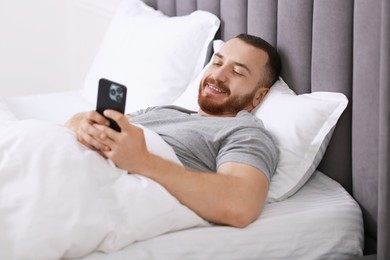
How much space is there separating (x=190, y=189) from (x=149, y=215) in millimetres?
108

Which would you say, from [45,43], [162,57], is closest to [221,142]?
[162,57]

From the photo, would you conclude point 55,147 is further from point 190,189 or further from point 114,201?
point 190,189

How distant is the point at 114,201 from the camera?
4.24 ft

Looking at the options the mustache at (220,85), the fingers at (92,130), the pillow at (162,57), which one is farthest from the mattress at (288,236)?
the pillow at (162,57)

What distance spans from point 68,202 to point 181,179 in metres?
0.24

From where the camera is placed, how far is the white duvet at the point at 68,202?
122cm

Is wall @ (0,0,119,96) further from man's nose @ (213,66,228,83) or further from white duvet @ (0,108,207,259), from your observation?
white duvet @ (0,108,207,259)

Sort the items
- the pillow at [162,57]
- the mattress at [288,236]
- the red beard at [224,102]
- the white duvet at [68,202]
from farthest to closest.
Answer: the pillow at [162,57]
the red beard at [224,102]
the mattress at [288,236]
the white duvet at [68,202]

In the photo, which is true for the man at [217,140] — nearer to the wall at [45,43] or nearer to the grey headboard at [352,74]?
the grey headboard at [352,74]

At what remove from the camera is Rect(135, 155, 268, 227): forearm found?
135 cm

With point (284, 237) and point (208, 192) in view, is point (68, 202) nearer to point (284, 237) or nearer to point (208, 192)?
point (208, 192)

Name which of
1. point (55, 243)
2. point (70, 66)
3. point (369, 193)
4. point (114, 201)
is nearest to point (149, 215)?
point (114, 201)

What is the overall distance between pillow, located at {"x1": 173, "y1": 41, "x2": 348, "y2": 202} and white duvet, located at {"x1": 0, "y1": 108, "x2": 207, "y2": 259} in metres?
0.31

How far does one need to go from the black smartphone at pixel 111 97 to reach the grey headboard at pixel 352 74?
20.3 inches
